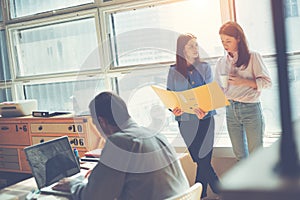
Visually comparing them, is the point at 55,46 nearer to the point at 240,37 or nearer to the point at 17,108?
the point at 17,108

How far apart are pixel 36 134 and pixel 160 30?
170 centimetres

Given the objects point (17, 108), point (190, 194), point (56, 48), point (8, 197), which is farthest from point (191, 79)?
point (17, 108)

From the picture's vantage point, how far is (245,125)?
9.43ft

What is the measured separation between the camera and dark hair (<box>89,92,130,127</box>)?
6.54ft

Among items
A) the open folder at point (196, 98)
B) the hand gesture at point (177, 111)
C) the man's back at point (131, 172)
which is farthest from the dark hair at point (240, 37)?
the man's back at point (131, 172)

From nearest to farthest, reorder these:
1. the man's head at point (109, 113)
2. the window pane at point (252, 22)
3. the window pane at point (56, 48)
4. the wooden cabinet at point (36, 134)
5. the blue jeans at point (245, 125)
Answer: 1. the man's head at point (109, 113)
2. the blue jeans at point (245, 125)
3. the window pane at point (252, 22)
4. the wooden cabinet at point (36, 134)
5. the window pane at point (56, 48)

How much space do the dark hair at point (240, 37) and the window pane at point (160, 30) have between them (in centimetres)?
67

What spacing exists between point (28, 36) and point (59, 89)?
787mm

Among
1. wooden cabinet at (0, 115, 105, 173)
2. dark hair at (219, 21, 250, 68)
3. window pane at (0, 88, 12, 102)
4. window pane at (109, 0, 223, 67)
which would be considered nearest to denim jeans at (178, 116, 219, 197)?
dark hair at (219, 21, 250, 68)

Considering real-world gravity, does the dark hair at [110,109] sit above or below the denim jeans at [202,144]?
above

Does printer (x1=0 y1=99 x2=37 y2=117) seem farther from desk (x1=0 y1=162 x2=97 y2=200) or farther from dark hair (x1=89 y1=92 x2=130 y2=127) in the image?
dark hair (x1=89 y1=92 x2=130 y2=127)

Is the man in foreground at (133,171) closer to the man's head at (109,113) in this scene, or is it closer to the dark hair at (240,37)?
the man's head at (109,113)

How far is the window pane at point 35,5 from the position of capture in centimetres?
435

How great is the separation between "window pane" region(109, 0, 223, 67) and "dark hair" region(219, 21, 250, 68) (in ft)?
2.19
